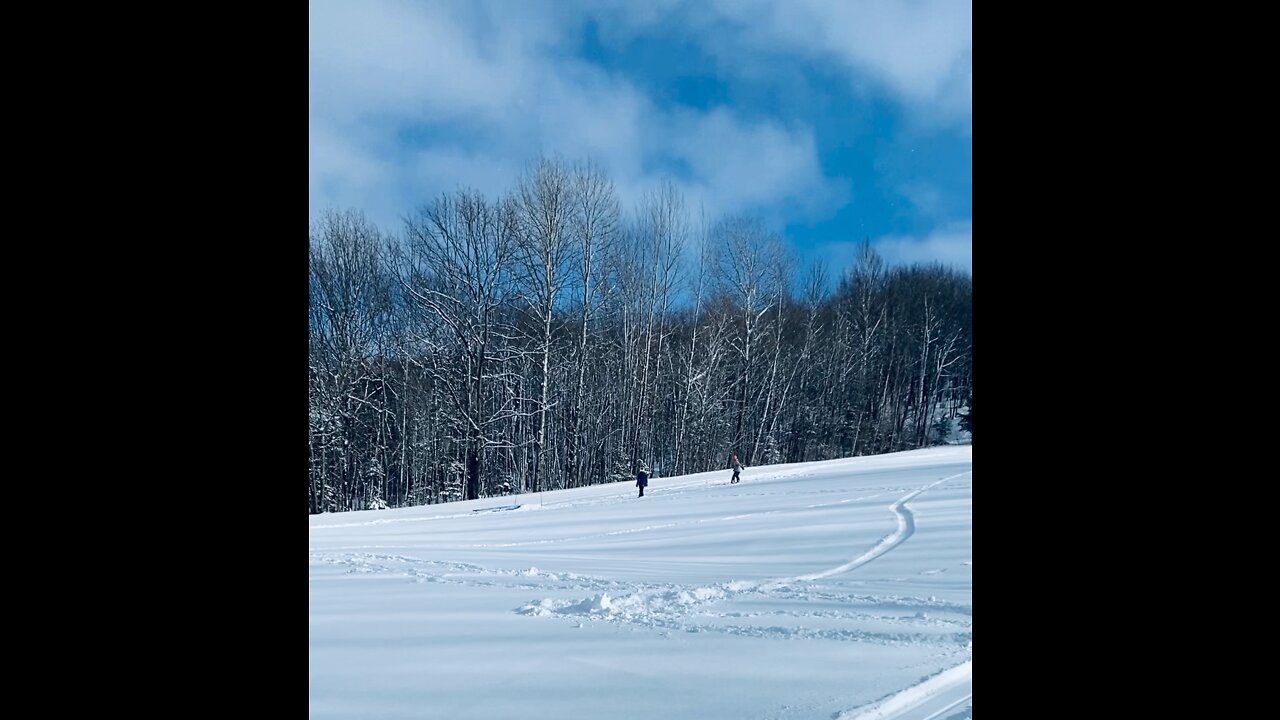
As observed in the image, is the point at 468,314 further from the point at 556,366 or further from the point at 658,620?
the point at 658,620

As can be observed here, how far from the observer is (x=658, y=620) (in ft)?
13.9

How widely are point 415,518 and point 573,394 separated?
9.58 metres

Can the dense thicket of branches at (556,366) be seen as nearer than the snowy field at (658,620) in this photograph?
No

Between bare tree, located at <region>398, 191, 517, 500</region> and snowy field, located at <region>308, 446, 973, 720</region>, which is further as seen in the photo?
bare tree, located at <region>398, 191, 517, 500</region>

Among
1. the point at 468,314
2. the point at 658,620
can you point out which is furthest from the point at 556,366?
the point at 658,620

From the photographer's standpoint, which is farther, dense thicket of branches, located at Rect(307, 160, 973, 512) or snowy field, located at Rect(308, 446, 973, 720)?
dense thicket of branches, located at Rect(307, 160, 973, 512)

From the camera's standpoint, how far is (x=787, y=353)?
24.6 m

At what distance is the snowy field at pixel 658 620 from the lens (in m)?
2.97

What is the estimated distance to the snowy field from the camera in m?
2.97

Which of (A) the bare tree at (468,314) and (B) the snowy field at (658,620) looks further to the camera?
(A) the bare tree at (468,314)
